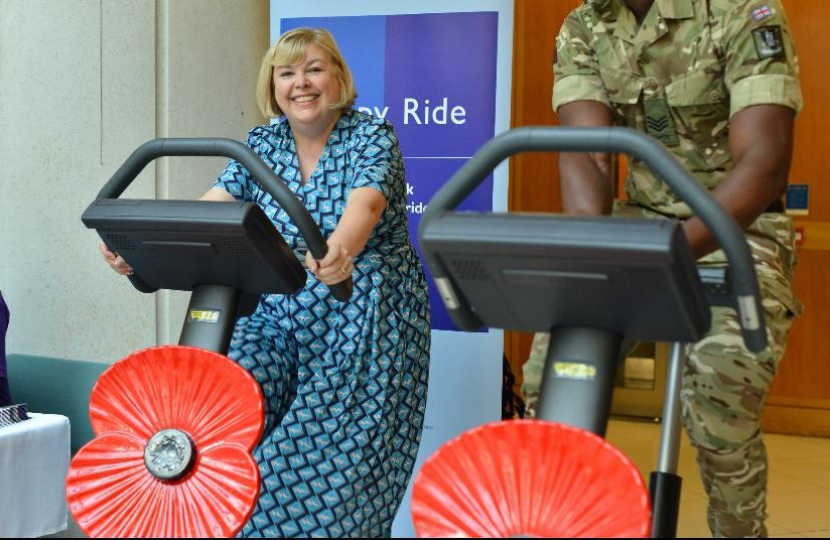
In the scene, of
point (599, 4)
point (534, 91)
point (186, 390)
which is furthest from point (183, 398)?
point (534, 91)

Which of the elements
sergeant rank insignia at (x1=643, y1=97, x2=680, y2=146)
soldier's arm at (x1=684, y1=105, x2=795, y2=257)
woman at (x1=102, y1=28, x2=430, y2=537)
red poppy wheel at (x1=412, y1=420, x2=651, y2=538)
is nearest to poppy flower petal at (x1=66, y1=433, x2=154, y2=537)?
red poppy wheel at (x1=412, y1=420, x2=651, y2=538)

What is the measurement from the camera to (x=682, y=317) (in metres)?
1.44

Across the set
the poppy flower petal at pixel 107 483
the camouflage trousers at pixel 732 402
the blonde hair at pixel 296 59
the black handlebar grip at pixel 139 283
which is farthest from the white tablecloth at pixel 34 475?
the camouflage trousers at pixel 732 402

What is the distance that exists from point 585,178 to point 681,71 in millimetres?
310

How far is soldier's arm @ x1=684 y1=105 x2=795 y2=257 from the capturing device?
197 cm

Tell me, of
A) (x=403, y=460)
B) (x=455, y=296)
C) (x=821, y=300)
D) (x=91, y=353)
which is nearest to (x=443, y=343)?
(x=403, y=460)

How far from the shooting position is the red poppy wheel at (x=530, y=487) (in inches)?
52.4

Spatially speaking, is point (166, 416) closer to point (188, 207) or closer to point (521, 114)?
point (188, 207)

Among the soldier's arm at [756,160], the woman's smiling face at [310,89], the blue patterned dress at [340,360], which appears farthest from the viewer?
the woman's smiling face at [310,89]

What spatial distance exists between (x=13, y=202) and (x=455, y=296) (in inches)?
133

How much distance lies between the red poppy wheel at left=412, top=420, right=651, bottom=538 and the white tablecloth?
2365mm

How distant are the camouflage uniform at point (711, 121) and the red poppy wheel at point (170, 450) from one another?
0.66 m

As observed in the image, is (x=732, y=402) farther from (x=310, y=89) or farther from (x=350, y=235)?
(x=310, y=89)

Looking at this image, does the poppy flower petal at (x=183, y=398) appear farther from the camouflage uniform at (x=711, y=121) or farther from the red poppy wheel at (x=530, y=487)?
the camouflage uniform at (x=711, y=121)
